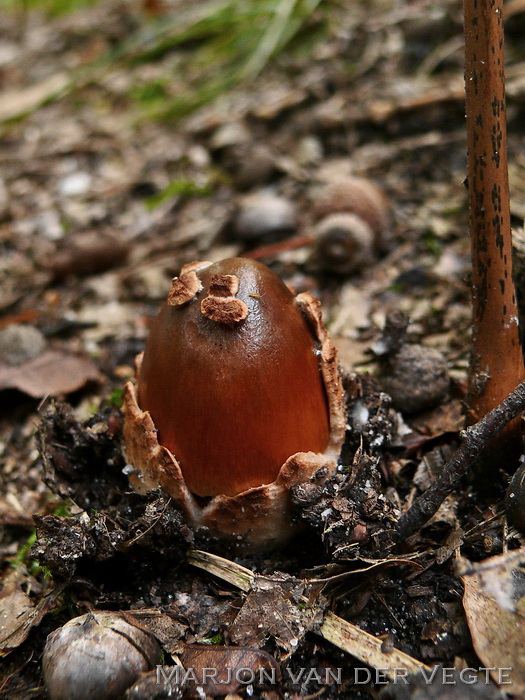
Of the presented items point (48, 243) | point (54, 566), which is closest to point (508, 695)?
point (54, 566)

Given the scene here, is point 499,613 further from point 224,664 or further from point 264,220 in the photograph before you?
point 264,220

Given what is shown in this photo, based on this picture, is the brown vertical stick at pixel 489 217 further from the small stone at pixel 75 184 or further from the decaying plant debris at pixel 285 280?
the small stone at pixel 75 184

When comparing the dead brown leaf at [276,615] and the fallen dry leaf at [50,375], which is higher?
the dead brown leaf at [276,615]

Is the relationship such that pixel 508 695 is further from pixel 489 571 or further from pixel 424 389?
pixel 424 389

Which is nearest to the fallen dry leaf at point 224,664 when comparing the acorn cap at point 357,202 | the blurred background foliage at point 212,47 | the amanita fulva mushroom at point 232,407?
the amanita fulva mushroom at point 232,407

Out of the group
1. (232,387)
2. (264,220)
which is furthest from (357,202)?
(232,387)

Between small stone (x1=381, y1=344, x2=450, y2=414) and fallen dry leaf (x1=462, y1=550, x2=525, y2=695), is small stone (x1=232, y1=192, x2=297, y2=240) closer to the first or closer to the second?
small stone (x1=381, y1=344, x2=450, y2=414)
